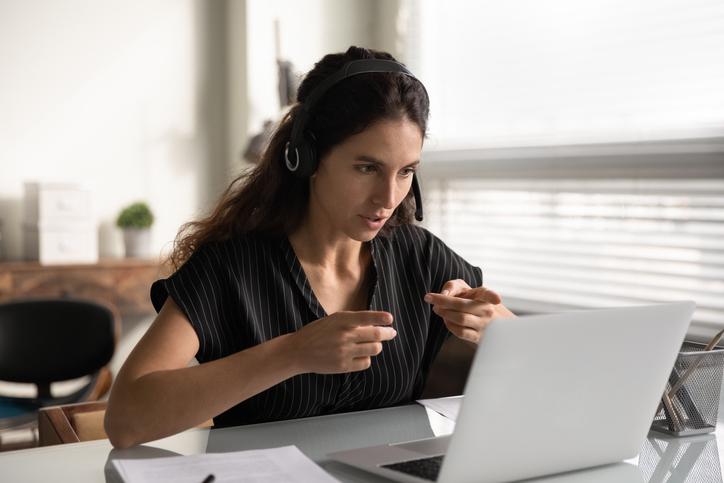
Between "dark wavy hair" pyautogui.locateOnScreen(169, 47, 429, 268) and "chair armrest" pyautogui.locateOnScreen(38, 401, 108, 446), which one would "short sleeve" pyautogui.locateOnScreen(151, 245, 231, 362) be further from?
→ "chair armrest" pyautogui.locateOnScreen(38, 401, 108, 446)

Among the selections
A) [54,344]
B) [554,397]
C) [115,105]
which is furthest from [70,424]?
[115,105]

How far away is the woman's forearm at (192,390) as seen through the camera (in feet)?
3.91

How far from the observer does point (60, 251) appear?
330 centimetres

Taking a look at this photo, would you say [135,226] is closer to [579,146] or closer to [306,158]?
[579,146]

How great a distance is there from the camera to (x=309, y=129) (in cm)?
152

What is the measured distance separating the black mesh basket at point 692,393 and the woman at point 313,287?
29cm

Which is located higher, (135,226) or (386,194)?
(386,194)

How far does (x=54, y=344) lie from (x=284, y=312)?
5.07ft

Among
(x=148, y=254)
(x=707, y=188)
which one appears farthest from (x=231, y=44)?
(x=707, y=188)

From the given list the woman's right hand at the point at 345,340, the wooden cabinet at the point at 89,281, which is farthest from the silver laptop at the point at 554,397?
the wooden cabinet at the point at 89,281

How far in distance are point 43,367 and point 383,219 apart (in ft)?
5.74

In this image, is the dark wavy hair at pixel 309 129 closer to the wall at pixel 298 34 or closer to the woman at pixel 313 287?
the woman at pixel 313 287

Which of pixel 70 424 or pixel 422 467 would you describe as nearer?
pixel 422 467

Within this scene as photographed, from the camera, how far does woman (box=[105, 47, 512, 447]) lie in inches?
47.7
